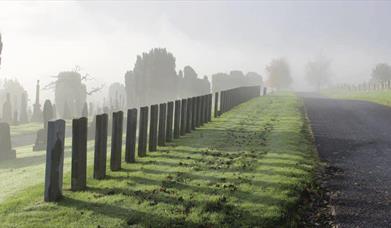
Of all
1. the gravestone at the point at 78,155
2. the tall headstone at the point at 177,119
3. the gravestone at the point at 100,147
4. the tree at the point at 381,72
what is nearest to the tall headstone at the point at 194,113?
the tall headstone at the point at 177,119

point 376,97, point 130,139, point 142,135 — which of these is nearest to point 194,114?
point 142,135

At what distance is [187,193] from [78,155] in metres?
2.21

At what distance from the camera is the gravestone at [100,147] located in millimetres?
8336

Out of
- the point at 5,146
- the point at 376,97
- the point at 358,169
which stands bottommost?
the point at 5,146

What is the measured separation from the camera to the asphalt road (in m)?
6.34

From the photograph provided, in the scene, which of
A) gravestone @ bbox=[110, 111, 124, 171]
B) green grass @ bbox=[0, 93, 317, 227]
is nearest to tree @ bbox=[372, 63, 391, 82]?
green grass @ bbox=[0, 93, 317, 227]

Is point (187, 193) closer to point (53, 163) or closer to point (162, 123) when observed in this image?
point (53, 163)

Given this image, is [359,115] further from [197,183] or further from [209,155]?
[197,183]

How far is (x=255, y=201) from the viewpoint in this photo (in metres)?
6.77

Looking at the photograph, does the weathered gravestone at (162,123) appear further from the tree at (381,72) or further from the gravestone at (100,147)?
the tree at (381,72)

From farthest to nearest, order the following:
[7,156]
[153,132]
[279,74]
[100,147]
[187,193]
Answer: [279,74] → [7,156] → [153,132] → [100,147] → [187,193]

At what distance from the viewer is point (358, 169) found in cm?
925

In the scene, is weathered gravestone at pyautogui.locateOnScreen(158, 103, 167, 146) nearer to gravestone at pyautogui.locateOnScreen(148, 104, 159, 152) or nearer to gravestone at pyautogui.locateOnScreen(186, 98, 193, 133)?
gravestone at pyautogui.locateOnScreen(148, 104, 159, 152)

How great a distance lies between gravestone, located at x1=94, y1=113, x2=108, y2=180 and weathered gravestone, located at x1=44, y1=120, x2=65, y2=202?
1.24 m
